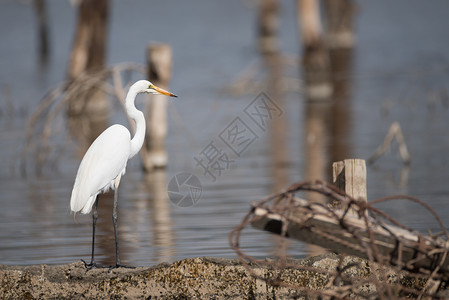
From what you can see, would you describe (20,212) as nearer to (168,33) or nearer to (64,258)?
(64,258)

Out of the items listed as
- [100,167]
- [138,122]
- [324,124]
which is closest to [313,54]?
[324,124]

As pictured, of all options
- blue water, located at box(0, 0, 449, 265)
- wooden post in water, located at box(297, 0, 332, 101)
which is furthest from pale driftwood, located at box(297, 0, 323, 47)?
blue water, located at box(0, 0, 449, 265)

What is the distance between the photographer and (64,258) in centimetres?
725

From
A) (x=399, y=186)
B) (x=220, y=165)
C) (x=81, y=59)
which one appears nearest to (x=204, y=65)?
(x=81, y=59)

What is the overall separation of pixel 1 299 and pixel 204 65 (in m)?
24.8

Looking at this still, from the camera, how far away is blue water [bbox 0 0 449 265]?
7.93m

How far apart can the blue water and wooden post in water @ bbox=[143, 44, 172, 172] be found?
0.27 metres

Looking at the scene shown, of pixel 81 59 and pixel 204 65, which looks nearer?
pixel 81 59

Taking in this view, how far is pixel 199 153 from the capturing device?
1359 centimetres

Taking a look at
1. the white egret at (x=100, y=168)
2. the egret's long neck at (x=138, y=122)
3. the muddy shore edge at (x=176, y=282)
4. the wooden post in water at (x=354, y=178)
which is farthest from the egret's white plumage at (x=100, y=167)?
the wooden post in water at (x=354, y=178)

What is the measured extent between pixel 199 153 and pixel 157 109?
1959mm

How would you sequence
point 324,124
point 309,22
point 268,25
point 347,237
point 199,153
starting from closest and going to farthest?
point 347,237
point 199,153
point 324,124
point 309,22
point 268,25

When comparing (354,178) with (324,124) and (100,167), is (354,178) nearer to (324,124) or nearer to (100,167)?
(100,167)

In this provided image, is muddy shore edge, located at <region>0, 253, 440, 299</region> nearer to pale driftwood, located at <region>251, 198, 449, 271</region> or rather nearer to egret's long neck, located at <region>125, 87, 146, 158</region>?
pale driftwood, located at <region>251, 198, 449, 271</region>
